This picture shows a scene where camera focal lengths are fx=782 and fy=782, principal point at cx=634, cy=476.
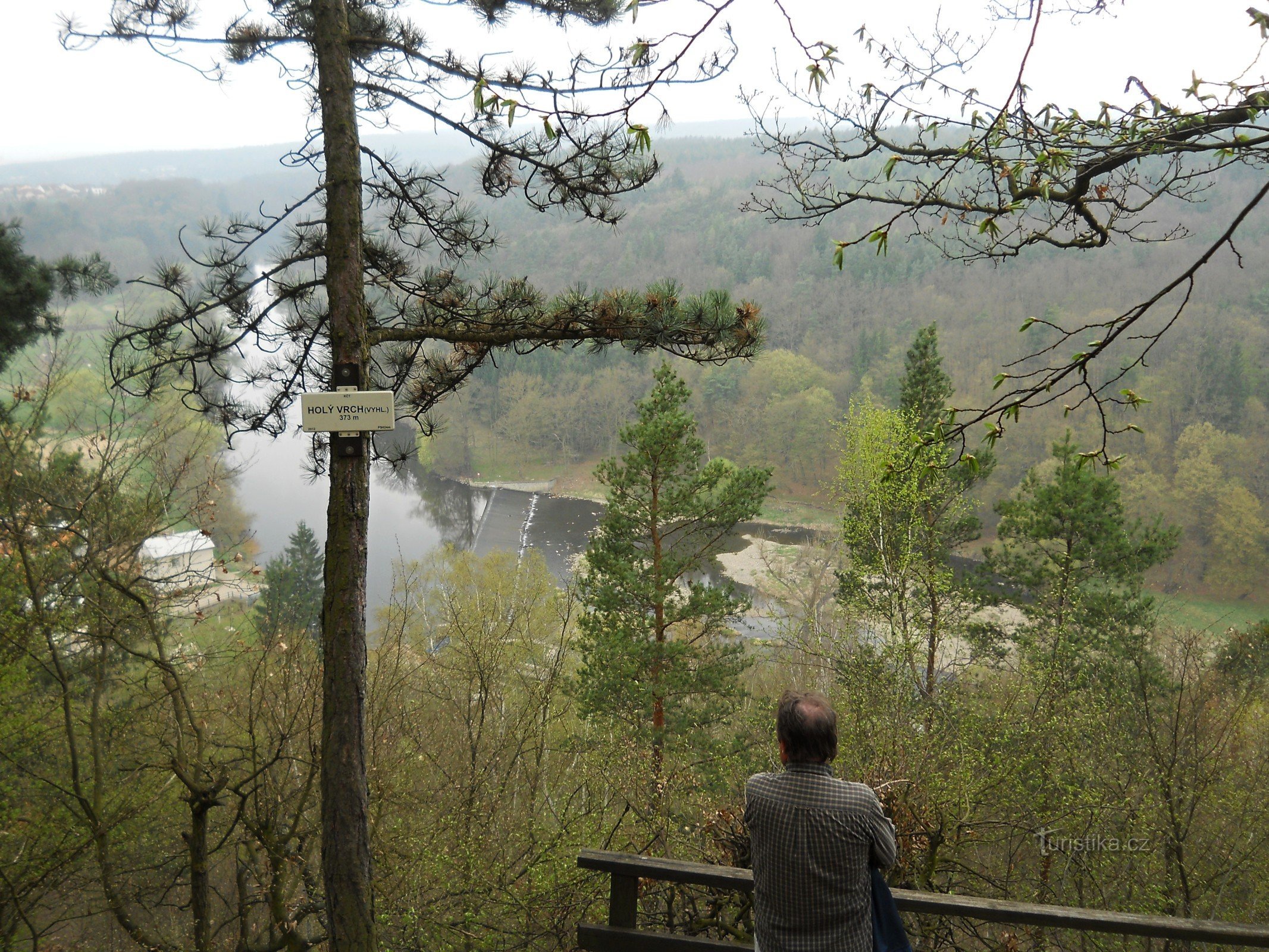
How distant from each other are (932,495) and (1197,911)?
500 cm

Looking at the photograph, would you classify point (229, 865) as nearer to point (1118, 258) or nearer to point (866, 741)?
point (866, 741)

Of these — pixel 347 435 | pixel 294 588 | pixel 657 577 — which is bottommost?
pixel 294 588

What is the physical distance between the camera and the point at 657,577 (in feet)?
28.6

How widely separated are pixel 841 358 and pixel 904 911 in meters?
36.3

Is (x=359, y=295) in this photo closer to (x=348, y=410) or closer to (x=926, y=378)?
(x=348, y=410)

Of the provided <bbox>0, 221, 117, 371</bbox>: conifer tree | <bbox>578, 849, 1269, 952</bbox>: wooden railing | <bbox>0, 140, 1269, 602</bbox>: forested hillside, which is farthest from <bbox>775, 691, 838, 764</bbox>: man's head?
<bbox>0, 140, 1269, 602</bbox>: forested hillside

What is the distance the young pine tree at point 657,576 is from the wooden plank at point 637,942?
627 centimetres

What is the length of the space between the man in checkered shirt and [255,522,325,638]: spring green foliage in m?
10.4

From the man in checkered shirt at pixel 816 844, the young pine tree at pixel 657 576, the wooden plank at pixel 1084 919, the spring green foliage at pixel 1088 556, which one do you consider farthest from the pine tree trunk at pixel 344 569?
the spring green foliage at pixel 1088 556

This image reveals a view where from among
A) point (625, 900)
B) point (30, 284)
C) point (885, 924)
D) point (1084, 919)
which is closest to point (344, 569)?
point (625, 900)

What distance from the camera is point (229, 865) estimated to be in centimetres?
1113

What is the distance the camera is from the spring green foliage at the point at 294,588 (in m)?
13.0

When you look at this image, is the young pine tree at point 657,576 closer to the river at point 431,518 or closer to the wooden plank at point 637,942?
the wooden plank at point 637,942

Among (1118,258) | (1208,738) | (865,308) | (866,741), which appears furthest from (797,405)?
(866,741)
